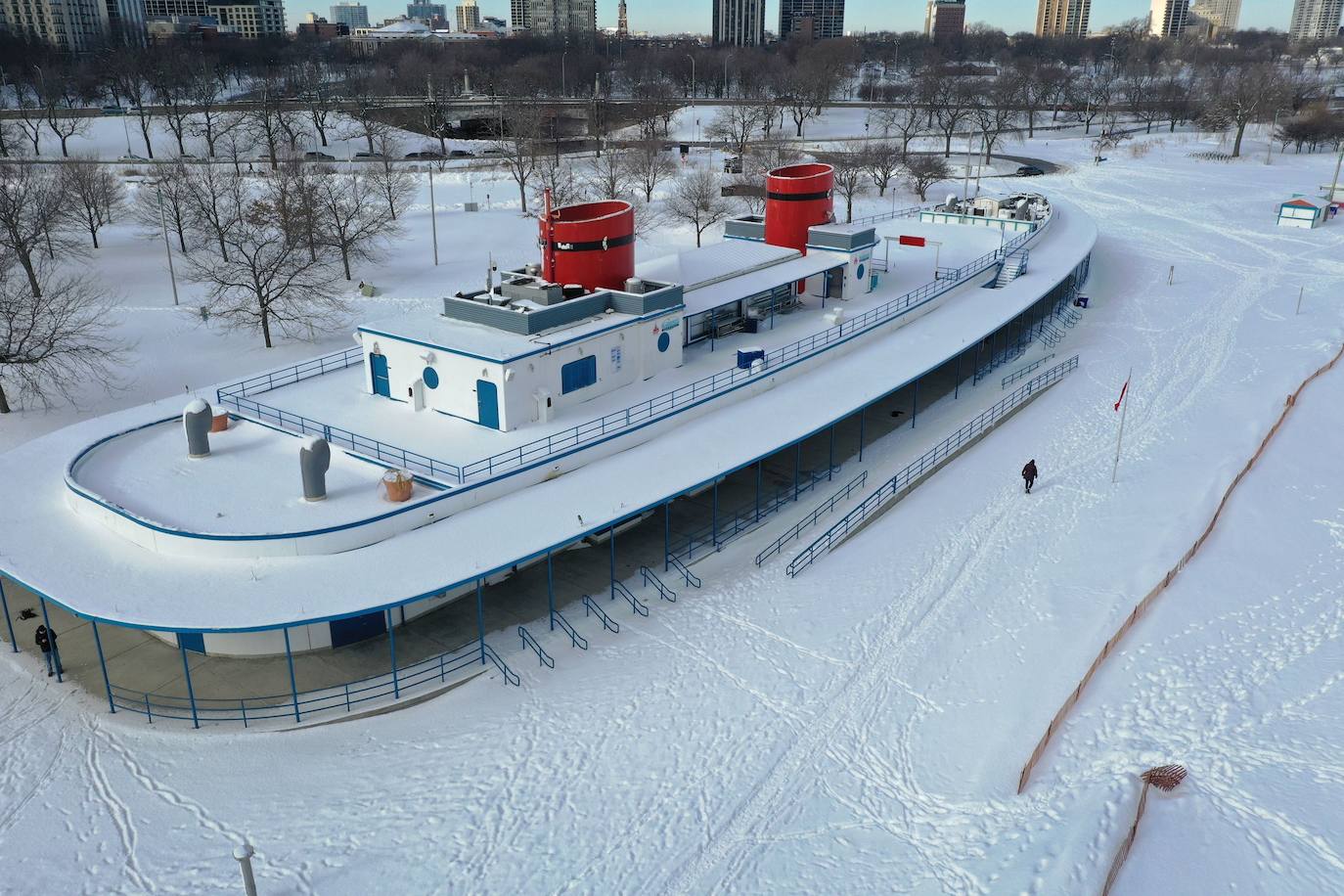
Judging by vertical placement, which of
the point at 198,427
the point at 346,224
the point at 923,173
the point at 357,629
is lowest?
the point at 357,629

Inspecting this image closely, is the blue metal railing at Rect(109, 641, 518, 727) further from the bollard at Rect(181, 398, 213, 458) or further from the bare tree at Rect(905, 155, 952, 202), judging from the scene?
the bare tree at Rect(905, 155, 952, 202)

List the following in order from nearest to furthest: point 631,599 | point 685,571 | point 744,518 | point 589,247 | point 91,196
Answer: point 631,599 < point 685,571 < point 744,518 < point 589,247 < point 91,196

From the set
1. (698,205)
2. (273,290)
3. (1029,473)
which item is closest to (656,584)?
(1029,473)

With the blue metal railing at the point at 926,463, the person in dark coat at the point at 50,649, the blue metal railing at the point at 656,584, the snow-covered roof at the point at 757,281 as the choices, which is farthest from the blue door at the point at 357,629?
the snow-covered roof at the point at 757,281

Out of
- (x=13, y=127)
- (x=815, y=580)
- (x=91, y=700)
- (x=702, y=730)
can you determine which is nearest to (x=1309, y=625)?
(x=815, y=580)

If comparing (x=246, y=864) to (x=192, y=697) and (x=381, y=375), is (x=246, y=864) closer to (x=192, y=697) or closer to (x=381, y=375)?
(x=192, y=697)
